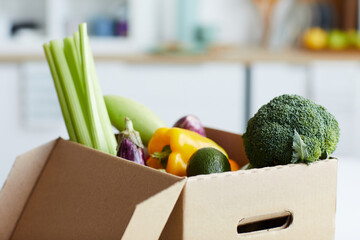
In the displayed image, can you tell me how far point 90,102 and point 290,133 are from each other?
0.33 meters

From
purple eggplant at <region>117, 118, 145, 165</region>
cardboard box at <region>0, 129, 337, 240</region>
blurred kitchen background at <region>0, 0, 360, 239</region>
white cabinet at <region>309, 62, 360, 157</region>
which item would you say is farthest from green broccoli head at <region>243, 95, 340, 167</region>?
white cabinet at <region>309, 62, 360, 157</region>

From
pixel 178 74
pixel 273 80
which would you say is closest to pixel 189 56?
pixel 178 74

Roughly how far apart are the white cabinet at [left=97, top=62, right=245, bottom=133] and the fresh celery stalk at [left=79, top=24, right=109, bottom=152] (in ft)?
7.78

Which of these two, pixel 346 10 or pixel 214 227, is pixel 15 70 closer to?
pixel 346 10

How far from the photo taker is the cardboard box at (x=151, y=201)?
2.33 ft

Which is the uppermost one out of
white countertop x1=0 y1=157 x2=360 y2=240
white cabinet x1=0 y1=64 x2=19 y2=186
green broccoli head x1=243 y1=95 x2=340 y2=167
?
green broccoli head x1=243 y1=95 x2=340 y2=167

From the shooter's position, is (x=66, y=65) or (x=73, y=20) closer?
(x=66, y=65)

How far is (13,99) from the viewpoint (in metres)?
3.29

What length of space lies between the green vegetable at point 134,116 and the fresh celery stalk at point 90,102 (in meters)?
0.15

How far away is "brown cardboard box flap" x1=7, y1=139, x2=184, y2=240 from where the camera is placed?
69cm

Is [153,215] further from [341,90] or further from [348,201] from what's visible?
[341,90]

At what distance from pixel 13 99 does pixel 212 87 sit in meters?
1.12

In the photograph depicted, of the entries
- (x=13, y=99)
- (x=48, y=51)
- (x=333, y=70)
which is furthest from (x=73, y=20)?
(x=48, y=51)

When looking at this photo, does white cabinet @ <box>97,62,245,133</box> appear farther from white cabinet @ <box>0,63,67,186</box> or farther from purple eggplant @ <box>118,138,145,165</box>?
purple eggplant @ <box>118,138,145,165</box>
